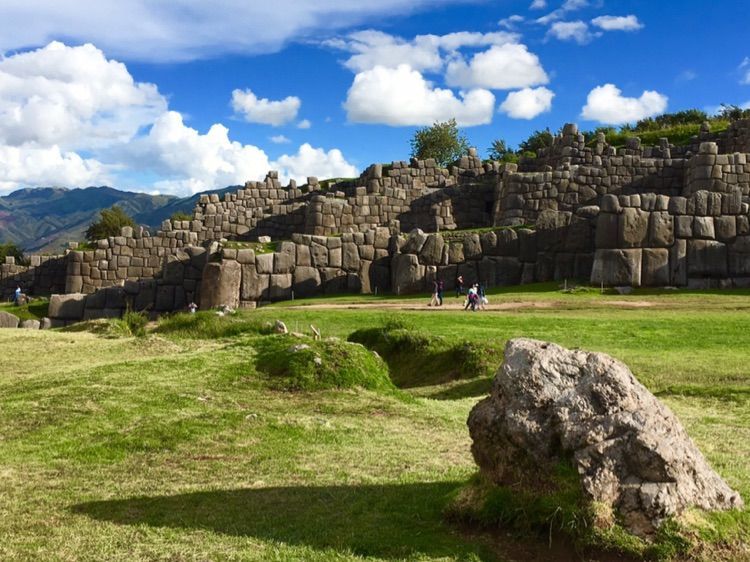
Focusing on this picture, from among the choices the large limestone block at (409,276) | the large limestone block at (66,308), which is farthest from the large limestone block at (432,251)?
the large limestone block at (66,308)

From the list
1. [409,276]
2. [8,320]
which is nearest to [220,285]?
[409,276]

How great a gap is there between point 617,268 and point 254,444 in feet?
82.6

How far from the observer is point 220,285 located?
115 feet

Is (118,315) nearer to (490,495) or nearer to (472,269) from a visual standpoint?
(472,269)

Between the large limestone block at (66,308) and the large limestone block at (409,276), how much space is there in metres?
14.0

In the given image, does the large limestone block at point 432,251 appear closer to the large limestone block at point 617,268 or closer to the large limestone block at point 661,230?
the large limestone block at point 617,268

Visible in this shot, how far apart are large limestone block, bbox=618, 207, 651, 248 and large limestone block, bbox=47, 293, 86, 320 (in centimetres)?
2340

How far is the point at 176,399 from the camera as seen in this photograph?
13.4 m

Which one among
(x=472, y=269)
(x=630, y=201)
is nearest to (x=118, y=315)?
(x=472, y=269)

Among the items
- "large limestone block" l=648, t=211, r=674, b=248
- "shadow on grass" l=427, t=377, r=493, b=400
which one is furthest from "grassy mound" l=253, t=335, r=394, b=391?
"large limestone block" l=648, t=211, r=674, b=248

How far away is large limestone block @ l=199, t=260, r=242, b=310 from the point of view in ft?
115

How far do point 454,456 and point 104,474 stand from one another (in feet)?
14.1

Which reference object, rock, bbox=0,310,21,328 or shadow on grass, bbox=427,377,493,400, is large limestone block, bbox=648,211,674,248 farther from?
rock, bbox=0,310,21,328

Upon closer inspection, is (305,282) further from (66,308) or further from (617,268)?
(617,268)
